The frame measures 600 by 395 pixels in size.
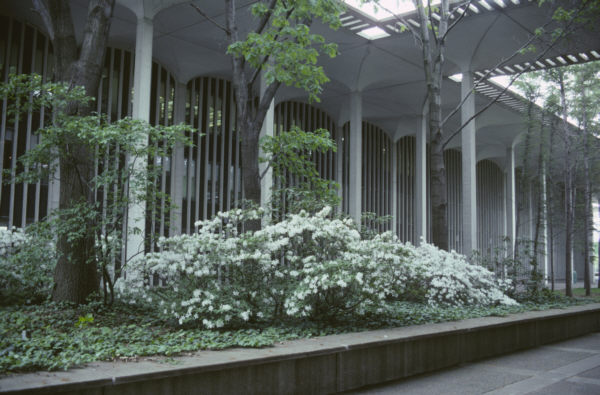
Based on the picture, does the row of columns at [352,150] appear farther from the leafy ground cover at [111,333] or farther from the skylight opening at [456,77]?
the leafy ground cover at [111,333]

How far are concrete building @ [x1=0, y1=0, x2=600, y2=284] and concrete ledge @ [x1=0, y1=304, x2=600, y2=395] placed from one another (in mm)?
7495

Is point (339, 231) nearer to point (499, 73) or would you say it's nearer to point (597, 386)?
point (597, 386)

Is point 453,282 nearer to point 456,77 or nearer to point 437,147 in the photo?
point 437,147

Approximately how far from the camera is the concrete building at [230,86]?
1531cm

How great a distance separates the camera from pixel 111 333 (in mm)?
5465

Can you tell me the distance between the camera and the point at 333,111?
26.8 metres

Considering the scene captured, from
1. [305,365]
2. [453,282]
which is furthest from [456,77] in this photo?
[305,365]

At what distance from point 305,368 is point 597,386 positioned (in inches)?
132

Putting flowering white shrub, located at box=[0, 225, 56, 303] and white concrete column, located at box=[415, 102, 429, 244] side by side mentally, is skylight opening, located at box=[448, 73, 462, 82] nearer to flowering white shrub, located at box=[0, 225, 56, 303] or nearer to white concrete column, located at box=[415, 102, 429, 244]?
white concrete column, located at box=[415, 102, 429, 244]

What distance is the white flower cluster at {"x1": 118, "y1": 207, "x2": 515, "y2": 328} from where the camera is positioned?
605cm

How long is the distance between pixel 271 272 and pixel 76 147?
3431mm

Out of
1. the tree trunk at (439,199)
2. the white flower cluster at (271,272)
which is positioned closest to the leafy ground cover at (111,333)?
the white flower cluster at (271,272)

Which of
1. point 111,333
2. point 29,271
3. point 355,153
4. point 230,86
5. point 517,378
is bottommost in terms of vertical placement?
point 517,378

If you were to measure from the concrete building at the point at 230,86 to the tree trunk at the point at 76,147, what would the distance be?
4.21 metres
